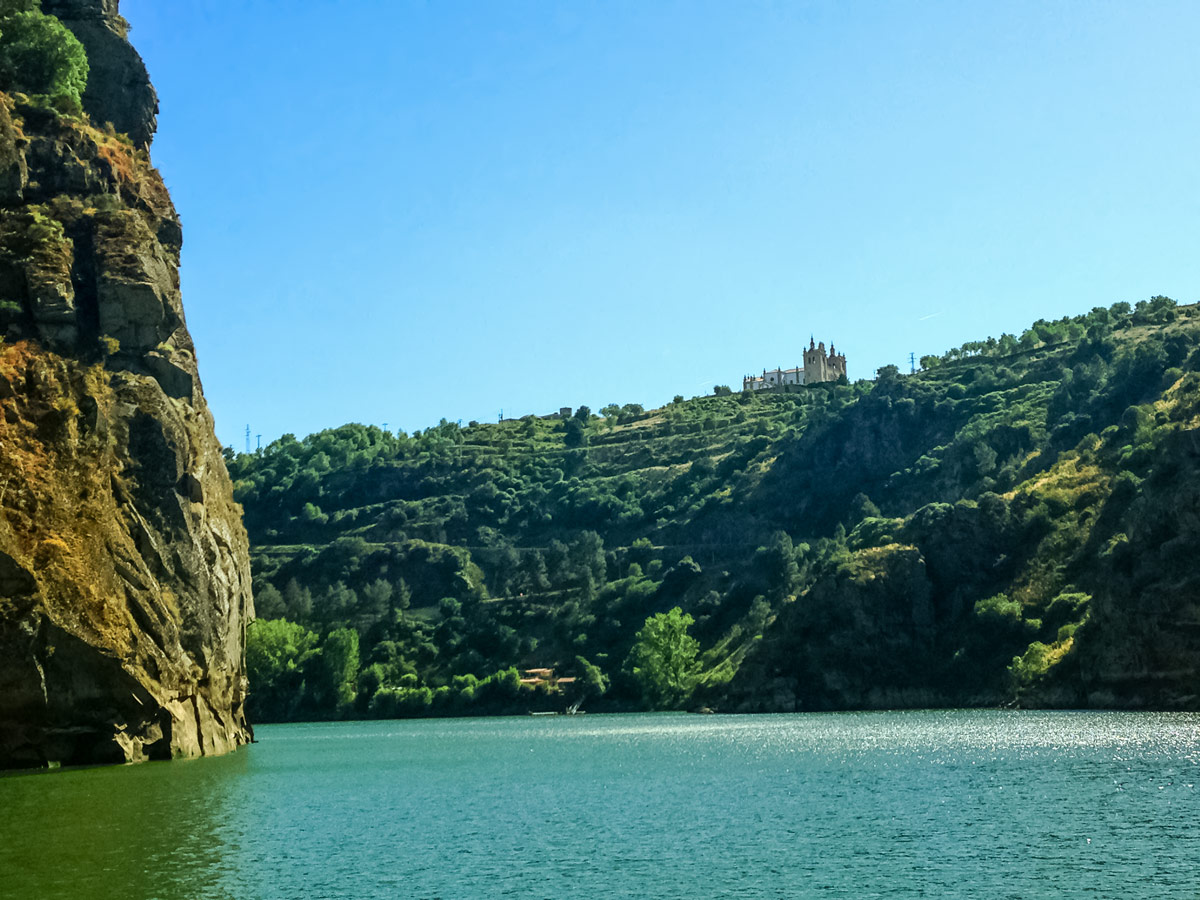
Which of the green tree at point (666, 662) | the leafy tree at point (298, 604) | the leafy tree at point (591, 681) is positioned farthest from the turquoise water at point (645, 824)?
the leafy tree at point (298, 604)

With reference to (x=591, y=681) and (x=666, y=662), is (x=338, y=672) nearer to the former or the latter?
(x=591, y=681)

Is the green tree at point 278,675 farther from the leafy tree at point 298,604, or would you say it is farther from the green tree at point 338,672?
the leafy tree at point 298,604

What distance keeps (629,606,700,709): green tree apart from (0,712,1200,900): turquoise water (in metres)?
76.1

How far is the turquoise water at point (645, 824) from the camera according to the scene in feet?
111

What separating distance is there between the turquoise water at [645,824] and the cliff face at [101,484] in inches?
166

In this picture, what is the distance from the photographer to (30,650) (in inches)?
2376

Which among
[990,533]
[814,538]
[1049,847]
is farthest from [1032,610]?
[1049,847]

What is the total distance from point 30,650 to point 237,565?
101ft

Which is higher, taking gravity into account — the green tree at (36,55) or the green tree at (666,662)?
the green tree at (36,55)

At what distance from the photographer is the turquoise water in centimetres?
3369

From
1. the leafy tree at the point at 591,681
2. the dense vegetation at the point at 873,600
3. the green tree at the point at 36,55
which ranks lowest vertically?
the leafy tree at the point at 591,681

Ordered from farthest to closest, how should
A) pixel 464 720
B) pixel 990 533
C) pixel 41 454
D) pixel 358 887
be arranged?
1. pixel 464 720
2. pixel 990 533
3. pixel 41 454
4. pixel 358 887

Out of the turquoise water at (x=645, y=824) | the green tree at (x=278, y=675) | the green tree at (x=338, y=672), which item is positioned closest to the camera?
the turquoise water at (x=645, y=824)

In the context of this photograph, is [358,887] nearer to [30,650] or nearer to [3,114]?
[30,650]
